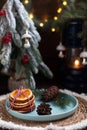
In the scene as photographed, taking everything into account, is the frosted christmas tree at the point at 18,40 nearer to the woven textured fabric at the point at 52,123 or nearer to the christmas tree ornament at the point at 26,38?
the christmas tree ornament at the point at 26,38

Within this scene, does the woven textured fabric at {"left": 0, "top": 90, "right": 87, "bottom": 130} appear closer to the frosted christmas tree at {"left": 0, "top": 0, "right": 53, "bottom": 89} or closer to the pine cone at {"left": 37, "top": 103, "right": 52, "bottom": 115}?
the pine cone at {"left": 37, "top": 103, "right": 52, "bottom": 115}

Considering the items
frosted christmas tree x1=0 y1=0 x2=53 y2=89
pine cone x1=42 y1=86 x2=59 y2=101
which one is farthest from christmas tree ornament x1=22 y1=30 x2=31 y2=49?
pine cone x1=42 y1=86 x2=59 y2=101

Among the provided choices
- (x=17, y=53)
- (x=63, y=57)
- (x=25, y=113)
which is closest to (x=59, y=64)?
(x=63, y=57)

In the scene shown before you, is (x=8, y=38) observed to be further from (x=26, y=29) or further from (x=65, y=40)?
(x=65, y=40)

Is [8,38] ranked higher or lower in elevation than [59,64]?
higher

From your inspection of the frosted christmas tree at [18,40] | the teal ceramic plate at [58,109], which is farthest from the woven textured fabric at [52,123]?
the frosted christmas tree at [18,40]
